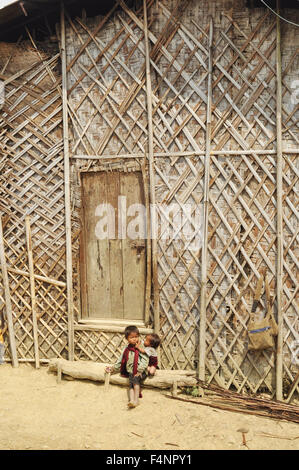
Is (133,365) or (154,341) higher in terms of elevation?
(154,341)

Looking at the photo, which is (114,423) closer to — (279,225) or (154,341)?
(154,341)

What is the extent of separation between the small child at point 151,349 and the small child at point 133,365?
0.05 m

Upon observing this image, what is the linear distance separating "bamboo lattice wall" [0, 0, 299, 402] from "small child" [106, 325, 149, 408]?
1.70ft

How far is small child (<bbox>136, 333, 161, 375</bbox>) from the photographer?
4934 mm

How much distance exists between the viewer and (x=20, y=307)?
590 cm

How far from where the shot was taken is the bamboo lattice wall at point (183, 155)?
4.85m

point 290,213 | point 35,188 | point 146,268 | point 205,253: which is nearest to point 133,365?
point 146,268

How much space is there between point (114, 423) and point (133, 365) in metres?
0.65

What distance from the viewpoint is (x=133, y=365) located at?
191 inches

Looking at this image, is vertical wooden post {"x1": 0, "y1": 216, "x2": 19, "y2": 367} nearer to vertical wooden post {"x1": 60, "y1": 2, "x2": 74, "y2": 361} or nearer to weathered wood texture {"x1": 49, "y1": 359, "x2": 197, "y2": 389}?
weathered wood texture {"x1": 49, "y1": 359, "x2": 197, "y2": 389}

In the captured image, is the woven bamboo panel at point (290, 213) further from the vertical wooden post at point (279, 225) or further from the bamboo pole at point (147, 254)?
the bamboo pole at point (147, 254)
